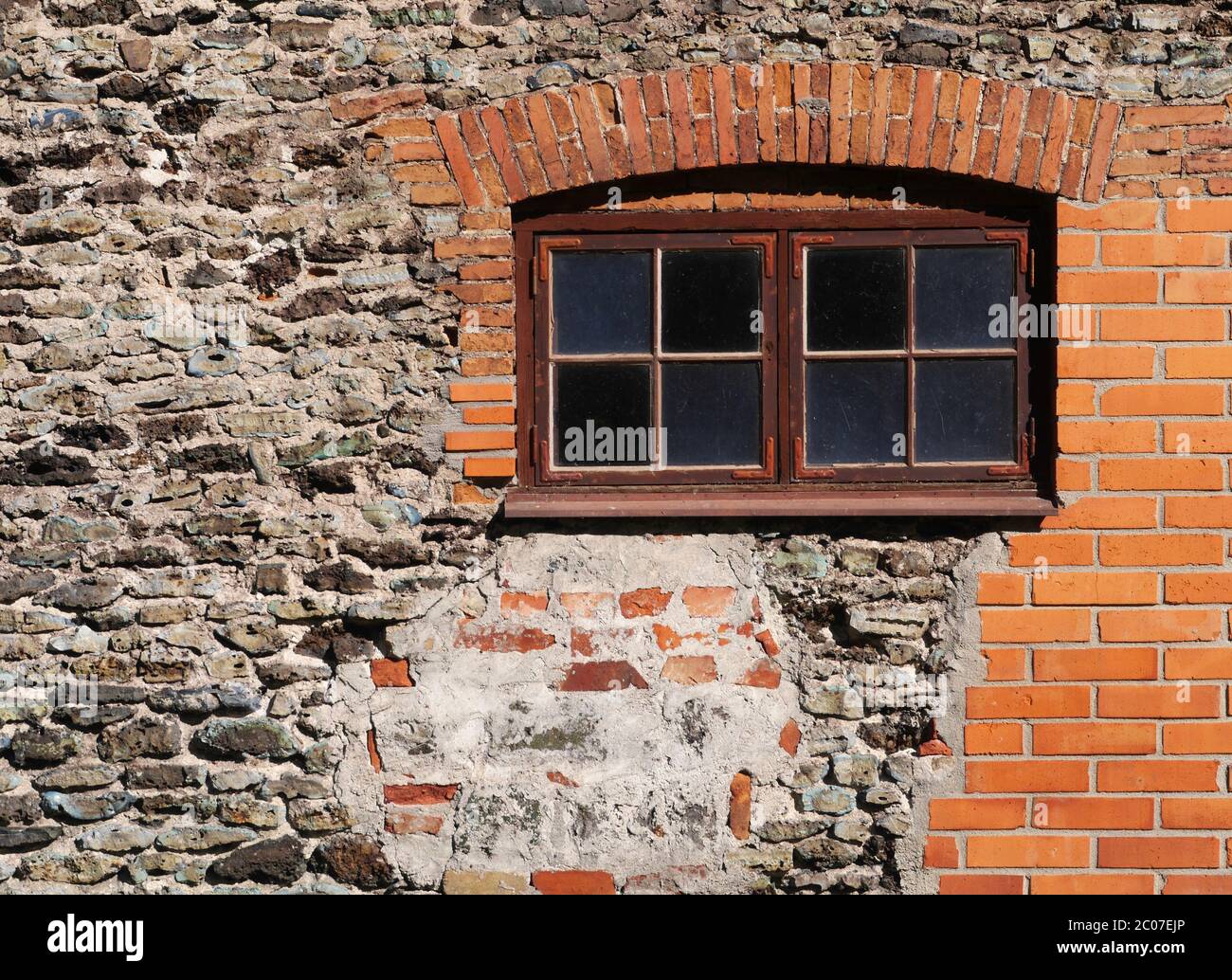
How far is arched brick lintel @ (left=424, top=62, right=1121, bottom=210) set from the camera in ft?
9.62

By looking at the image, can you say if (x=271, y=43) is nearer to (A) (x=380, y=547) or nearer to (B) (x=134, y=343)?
(B) (x=134, y=343)

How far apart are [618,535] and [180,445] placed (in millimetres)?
1368

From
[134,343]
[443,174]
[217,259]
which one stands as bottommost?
[134,343]

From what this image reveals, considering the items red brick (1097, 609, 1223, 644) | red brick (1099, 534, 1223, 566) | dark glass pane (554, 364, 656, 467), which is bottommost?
red brick (1097, 609, 1223, 644)

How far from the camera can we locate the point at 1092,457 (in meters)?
2.96

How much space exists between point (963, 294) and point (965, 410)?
1.18ft

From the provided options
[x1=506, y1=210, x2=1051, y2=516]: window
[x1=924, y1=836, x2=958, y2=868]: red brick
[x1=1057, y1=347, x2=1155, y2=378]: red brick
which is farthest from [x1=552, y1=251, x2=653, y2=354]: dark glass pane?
A: [x1=924, y1=836, x2=958, y2=868]: red brick

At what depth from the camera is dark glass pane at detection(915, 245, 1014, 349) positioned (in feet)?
10.1

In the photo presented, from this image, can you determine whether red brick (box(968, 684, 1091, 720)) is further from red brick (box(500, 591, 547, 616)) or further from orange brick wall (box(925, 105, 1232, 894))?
red brick (box(500, 591, 547, 616))

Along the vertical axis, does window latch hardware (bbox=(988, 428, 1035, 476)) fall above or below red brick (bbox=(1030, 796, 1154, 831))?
above

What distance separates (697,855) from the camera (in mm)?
2977

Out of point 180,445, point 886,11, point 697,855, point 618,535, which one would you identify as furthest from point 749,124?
point 697,855

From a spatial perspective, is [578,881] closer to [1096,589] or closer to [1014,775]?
[1014,775]

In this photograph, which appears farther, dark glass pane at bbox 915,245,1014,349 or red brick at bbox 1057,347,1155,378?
dark glass pane at bbox 915,245,1014,349
